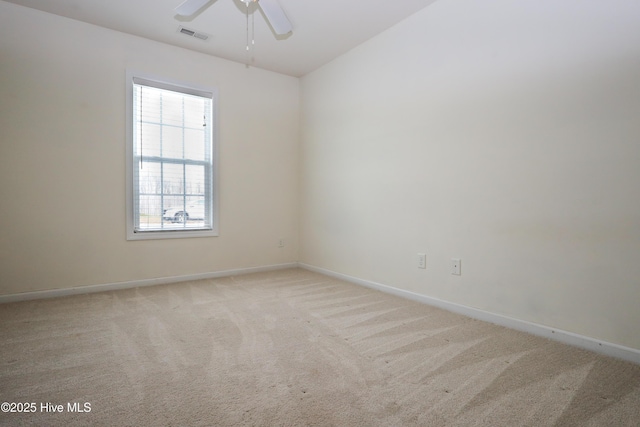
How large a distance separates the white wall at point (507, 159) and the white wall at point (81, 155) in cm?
148

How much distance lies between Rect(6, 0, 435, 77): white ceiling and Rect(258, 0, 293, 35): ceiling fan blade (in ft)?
1.37

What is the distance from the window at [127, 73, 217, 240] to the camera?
328 cm

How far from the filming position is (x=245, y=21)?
9.70 feet

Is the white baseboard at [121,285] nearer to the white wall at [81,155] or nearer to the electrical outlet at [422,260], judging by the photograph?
the white wall at [81,155]

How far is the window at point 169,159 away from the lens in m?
3.28

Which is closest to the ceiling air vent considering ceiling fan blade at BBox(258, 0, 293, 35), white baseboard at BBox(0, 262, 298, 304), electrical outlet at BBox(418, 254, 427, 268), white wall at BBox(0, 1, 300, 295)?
white wall at BBox(0, 1, 300, 295)

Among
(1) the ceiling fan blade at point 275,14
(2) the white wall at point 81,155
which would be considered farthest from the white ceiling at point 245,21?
(1) the ceiling fan blade at point 275,14

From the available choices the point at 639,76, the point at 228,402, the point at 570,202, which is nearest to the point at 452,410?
the point at 228,402

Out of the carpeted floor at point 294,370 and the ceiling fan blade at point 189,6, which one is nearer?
the carpeted floor at point 294,370

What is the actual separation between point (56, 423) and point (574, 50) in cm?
314

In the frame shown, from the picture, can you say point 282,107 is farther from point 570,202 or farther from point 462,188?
point 570,202

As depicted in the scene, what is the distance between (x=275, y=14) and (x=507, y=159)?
6.16 feet

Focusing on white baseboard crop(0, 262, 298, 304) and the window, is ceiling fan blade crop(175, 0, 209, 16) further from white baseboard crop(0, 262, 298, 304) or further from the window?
white baseboard crop(0, 262, 298, 304)

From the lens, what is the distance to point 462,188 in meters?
2.50
